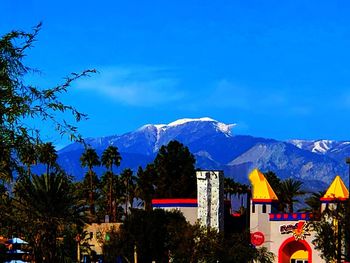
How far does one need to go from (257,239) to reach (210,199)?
19.6 feet

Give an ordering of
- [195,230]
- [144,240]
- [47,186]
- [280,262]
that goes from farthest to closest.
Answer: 1. [280,262]
2. [144,240]
3. [195,230]
4. [47,186]

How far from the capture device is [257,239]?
255ft

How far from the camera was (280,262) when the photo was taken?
253ft

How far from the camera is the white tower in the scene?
77438 mm

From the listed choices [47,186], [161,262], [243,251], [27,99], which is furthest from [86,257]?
[27,99]

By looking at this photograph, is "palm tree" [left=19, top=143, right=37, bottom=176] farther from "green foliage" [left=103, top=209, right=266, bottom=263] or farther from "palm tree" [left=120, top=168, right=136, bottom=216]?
"palm tree" [left=120, top=168, right=136, bottom=216]

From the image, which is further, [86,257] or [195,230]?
A: [86,257]

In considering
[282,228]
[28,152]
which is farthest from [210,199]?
[28,152]

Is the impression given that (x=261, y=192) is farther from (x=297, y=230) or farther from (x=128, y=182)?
(x=128, y=182)

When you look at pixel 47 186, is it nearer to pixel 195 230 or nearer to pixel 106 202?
pixel 195 230

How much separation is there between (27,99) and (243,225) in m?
76.1

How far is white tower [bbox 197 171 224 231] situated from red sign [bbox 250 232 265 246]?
3.23 meters

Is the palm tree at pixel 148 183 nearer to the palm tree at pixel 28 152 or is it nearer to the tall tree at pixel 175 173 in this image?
the tall tree at pixel 175 173

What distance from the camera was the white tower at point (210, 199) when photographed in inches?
3049
